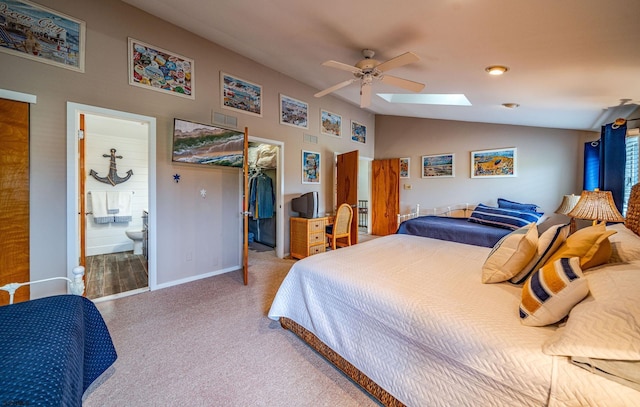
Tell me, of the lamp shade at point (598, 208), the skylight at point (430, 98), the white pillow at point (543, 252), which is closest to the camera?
the white pillow at point (543, 252)

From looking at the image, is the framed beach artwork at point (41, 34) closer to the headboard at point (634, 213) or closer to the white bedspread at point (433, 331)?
the white bedspread at point (433, 331)

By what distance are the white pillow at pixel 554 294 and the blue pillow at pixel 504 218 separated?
2.71 meters

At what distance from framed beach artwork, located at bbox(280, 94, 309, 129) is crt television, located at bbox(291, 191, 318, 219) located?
129 centimetres

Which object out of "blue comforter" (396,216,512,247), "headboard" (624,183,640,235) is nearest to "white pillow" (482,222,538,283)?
"headboard" (624,183,640,235)

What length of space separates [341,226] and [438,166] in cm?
249

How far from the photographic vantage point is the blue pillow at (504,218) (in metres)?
3.39

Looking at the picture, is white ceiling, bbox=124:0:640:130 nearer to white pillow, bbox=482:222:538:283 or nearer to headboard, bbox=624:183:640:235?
headboard, bbox=624:183:640:235

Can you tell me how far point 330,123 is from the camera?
502cm

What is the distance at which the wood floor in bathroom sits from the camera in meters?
2.94

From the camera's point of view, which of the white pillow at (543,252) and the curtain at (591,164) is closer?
the white pillow at (543,252)

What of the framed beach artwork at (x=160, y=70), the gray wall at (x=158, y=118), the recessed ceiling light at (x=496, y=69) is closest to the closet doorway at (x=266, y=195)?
the gray wall at (x=158, y=118)

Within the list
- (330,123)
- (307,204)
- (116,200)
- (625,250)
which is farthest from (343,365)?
(116,200)

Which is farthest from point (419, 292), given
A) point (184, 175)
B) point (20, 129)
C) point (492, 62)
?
point (20, 129)

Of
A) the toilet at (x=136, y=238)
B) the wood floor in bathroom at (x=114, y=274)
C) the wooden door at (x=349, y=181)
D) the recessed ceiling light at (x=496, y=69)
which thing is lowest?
the wood floor in bathroom at (x=114, y=274)
